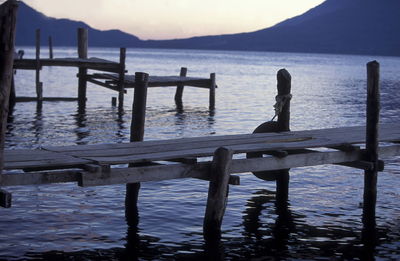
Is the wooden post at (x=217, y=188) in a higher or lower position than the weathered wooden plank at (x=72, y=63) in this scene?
lower

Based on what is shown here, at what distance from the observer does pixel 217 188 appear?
9.05m

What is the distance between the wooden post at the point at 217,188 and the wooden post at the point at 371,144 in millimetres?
2892

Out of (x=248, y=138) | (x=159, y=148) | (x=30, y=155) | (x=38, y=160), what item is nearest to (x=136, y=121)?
(x=159, y=148)

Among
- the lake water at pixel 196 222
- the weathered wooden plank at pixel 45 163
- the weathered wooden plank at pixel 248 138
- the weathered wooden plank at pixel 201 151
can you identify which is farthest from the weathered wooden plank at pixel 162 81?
the weathered wooden plank at pixel 45 163

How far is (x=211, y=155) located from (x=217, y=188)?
1.97 feet

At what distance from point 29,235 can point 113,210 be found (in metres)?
1.95

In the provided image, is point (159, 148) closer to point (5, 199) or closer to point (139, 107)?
point (139, 107)

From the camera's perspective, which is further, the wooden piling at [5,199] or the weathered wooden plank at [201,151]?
the weathered wooden plank at [201,151]

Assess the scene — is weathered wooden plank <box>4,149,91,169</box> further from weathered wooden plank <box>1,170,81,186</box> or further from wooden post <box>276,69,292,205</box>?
wooden post <box>276,69,292,205</box>

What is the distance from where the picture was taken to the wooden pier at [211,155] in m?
8.10

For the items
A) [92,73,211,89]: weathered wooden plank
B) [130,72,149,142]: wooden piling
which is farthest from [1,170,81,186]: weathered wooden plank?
[92,73,211,89]: weathered wooden plank

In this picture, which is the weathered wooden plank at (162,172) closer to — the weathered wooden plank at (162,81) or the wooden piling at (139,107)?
the wooden piling at (139,107)

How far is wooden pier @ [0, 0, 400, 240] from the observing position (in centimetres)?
810

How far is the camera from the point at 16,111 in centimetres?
2798
